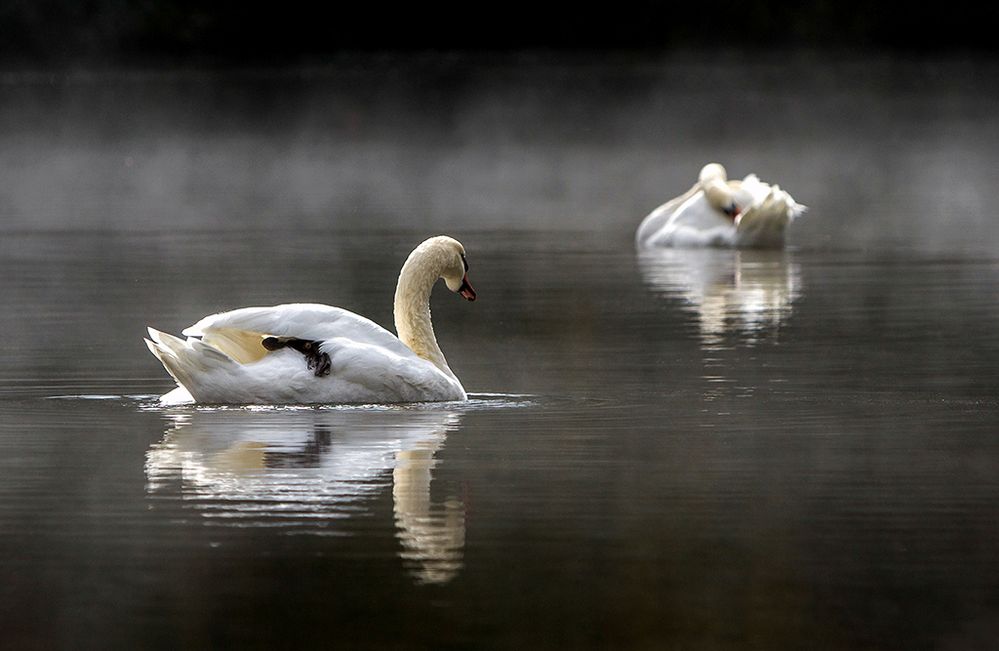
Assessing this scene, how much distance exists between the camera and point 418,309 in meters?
11.7

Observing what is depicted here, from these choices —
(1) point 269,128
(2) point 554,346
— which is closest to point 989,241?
(2) point 554,346

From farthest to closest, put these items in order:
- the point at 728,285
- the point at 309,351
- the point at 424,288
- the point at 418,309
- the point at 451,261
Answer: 1. the point at 728,285
2. the point at 451,261
3. the point at 424,288
4. the point at 418,309
5. the point at 309,351

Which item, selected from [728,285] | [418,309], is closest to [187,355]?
[418,309]

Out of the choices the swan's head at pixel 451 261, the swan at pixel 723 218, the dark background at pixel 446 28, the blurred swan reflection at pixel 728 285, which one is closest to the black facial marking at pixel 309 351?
the swan's head at pixel 451 261

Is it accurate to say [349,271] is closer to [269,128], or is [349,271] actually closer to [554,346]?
[554,346]

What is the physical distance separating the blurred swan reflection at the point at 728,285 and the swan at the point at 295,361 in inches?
124

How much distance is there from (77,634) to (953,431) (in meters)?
4.73

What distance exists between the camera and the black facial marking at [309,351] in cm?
1073

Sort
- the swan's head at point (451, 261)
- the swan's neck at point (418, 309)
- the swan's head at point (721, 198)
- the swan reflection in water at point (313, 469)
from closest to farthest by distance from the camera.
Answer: the swan reflection in water at point (313, 469)
the swan's neck at point (418, 309)
the swan's head at point (451, 261)
the swan's head at point (721, 198)

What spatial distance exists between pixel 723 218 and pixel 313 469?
14.5 m

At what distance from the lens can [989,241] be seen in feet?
71.2

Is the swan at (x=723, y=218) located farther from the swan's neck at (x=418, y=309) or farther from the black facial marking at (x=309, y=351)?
the black facial marking at (x=309, y=351)

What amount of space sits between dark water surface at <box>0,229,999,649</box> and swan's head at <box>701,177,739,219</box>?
7.61 metres

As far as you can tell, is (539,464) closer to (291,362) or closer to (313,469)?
(313,469)
